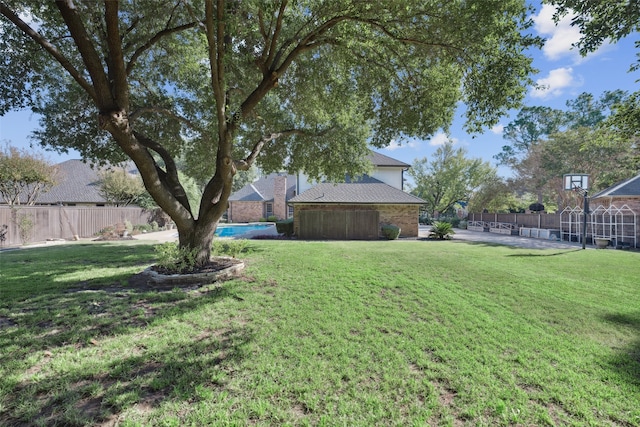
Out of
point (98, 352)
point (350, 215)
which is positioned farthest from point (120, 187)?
point (98, 352)

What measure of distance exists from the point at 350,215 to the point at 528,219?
18.2m

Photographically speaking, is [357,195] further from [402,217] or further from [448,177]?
[448,177]

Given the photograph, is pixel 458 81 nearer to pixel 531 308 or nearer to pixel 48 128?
pixel 531 308

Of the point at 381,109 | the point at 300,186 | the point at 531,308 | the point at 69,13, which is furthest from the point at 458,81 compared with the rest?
the point at 300,186

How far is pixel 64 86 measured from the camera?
30.4 feet

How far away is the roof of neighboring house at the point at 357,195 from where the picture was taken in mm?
19234

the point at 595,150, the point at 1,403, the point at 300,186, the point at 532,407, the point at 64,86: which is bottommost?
the point at 532,407

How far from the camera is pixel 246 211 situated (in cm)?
3588

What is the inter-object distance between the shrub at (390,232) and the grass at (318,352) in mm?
11225

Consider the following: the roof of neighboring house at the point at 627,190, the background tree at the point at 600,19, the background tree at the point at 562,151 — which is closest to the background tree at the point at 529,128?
the background tree at the point at 562,151

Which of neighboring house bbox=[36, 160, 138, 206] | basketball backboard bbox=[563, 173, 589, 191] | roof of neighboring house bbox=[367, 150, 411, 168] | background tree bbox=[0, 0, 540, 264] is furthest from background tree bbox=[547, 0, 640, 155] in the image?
neighboring house bbox=[36, 160, 138, 206]

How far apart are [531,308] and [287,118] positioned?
9.73 metres

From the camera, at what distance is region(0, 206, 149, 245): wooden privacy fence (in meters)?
14.0

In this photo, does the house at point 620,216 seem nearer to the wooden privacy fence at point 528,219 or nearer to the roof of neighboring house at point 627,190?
the roof of neighboring house at point 627,190
